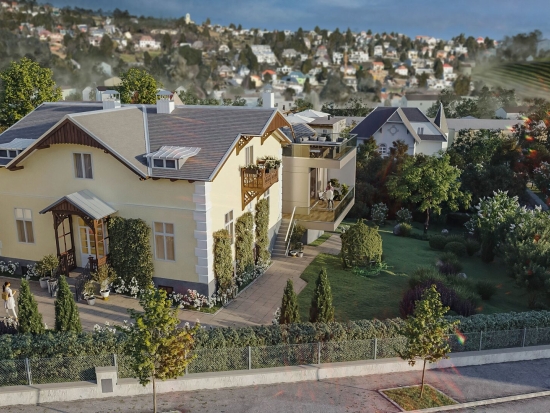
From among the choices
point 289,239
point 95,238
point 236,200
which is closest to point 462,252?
point 289,239

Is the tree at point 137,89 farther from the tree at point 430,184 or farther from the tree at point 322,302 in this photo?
the tree at point 322,302

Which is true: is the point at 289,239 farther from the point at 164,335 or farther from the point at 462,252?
the point at 164,335

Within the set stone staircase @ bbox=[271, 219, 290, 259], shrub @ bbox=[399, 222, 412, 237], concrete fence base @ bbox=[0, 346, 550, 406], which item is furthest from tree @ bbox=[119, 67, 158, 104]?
concrete fence base @ bbox=[0, 346, 550, 406]

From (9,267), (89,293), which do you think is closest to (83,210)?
(89,293)

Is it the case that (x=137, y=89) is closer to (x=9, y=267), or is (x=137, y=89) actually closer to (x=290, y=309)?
(x=9, y=267)

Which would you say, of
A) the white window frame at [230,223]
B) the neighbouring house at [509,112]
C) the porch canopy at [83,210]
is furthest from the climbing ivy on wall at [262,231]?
the neighbouring house at [509,112]

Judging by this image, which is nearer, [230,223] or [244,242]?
[230,223]
